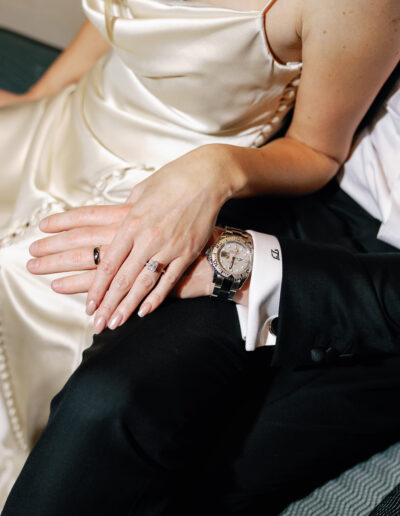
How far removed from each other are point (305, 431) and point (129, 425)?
330 millimetres

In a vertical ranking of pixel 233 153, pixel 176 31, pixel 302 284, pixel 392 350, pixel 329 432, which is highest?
pixel 176 31

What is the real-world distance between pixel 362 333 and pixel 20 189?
70 centimetres

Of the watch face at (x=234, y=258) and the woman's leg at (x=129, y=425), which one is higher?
the watch face at (x=234, y=258)

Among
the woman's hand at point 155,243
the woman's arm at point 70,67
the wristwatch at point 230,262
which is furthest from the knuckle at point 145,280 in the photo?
the woman's arm at point 70,67

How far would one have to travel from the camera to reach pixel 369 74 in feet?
2.45

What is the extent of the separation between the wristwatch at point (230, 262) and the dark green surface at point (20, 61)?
3.52ft

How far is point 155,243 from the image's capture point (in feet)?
2.27

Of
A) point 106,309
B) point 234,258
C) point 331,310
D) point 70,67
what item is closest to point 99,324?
point 106,309

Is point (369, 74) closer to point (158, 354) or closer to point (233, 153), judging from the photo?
point (233, 153)

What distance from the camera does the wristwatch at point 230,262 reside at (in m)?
0.71

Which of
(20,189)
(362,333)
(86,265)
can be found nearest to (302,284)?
(362,333)

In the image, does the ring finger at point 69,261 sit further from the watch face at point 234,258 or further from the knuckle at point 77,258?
the watch face at point 234,258

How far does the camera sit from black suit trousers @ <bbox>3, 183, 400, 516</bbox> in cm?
58

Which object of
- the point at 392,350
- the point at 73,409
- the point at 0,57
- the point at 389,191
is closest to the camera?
the point at 73,409
